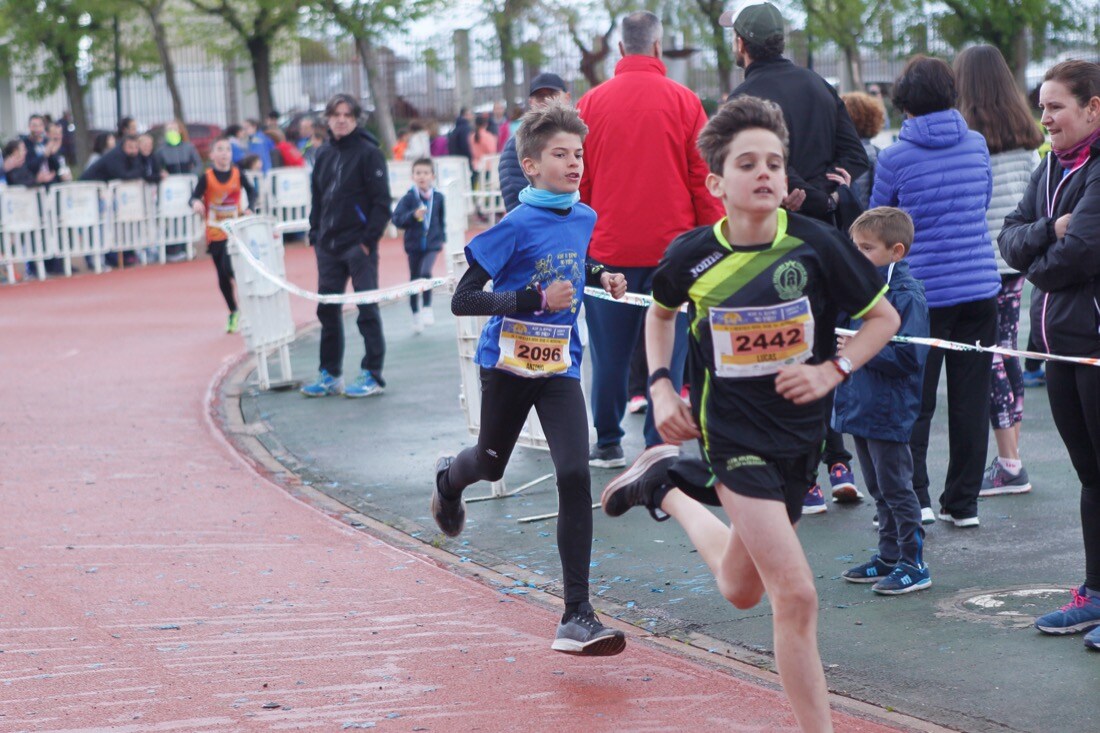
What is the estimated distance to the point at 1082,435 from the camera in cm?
531

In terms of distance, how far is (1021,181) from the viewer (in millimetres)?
7539

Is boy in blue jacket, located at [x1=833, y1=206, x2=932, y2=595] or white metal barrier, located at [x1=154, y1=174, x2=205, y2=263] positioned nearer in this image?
boy in blue jacket, located at [x1=833, y1=206, x2=932, y2=595]

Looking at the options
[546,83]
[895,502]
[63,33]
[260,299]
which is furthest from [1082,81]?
[63,33]

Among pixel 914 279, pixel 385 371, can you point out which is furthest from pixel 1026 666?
pixel 385 371

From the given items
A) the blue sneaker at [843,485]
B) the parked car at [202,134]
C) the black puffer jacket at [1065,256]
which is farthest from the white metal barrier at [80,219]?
the parked car at [202,134]

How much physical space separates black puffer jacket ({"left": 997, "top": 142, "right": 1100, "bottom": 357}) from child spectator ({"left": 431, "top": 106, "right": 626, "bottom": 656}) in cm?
149

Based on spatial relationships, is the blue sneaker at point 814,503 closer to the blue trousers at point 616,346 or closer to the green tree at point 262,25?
the blue trousers at point 616,346

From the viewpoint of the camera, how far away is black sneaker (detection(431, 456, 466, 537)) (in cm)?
622

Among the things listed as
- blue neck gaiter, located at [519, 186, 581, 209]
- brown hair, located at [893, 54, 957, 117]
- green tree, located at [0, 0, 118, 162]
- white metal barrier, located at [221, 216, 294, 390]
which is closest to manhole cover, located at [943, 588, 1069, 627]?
blue neck gaiter, located at [519, 186, 581, 209]

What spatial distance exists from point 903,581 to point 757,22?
9.15 feet

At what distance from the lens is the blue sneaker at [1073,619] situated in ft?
17.3

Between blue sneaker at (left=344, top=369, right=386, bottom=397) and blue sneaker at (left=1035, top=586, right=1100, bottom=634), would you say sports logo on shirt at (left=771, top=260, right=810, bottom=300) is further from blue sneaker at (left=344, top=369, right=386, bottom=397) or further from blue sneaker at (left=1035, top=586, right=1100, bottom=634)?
blue sneaker at (left=344, top=369, right=386, bottom=397)

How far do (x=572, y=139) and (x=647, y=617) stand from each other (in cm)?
190

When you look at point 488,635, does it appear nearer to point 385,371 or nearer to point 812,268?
point 812,268
